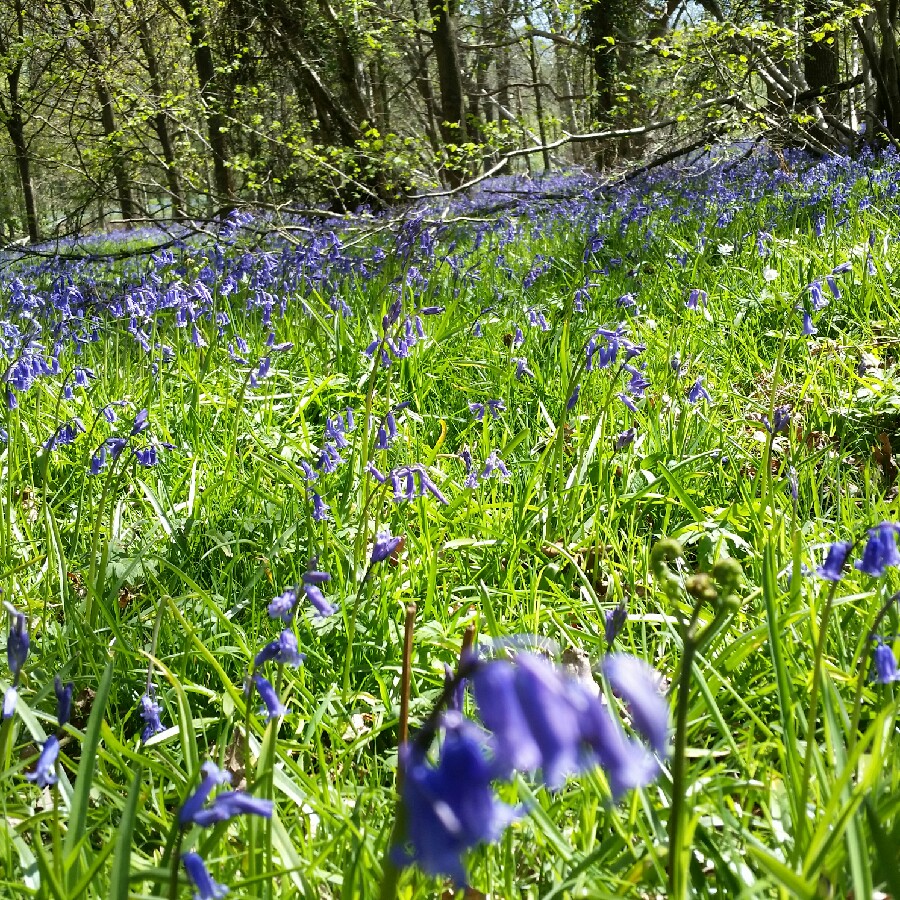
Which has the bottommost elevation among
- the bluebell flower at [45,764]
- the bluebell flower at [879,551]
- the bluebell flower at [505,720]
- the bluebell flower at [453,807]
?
the bluebell flower at [45,764]

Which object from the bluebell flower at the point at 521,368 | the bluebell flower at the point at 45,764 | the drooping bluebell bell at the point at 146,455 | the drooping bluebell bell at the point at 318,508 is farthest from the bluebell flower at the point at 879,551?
the bluebell flower at the point at 521,368

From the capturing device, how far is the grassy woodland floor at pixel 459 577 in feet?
3.71

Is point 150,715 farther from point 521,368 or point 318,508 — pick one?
point 521,368

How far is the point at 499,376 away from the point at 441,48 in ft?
37.5

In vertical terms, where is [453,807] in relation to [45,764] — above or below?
above

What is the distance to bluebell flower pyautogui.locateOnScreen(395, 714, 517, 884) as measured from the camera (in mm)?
531

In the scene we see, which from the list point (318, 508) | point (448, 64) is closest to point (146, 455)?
point (318, 508)

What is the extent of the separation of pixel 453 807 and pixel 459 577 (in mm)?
1777

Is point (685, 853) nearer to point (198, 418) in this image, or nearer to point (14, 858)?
point (14, 858)

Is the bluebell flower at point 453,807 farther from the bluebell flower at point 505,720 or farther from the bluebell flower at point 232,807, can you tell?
the bluebell flower at point 232,807

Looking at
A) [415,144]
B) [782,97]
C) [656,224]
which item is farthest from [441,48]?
[656,224]

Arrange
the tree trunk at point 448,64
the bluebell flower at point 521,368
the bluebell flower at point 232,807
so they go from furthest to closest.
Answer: the tree trunk at point 448,64
the bluebell flower at point 521,368
the bluebell flower at point 232,807

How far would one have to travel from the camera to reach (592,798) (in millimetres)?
1333

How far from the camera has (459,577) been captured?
2.31 meters
